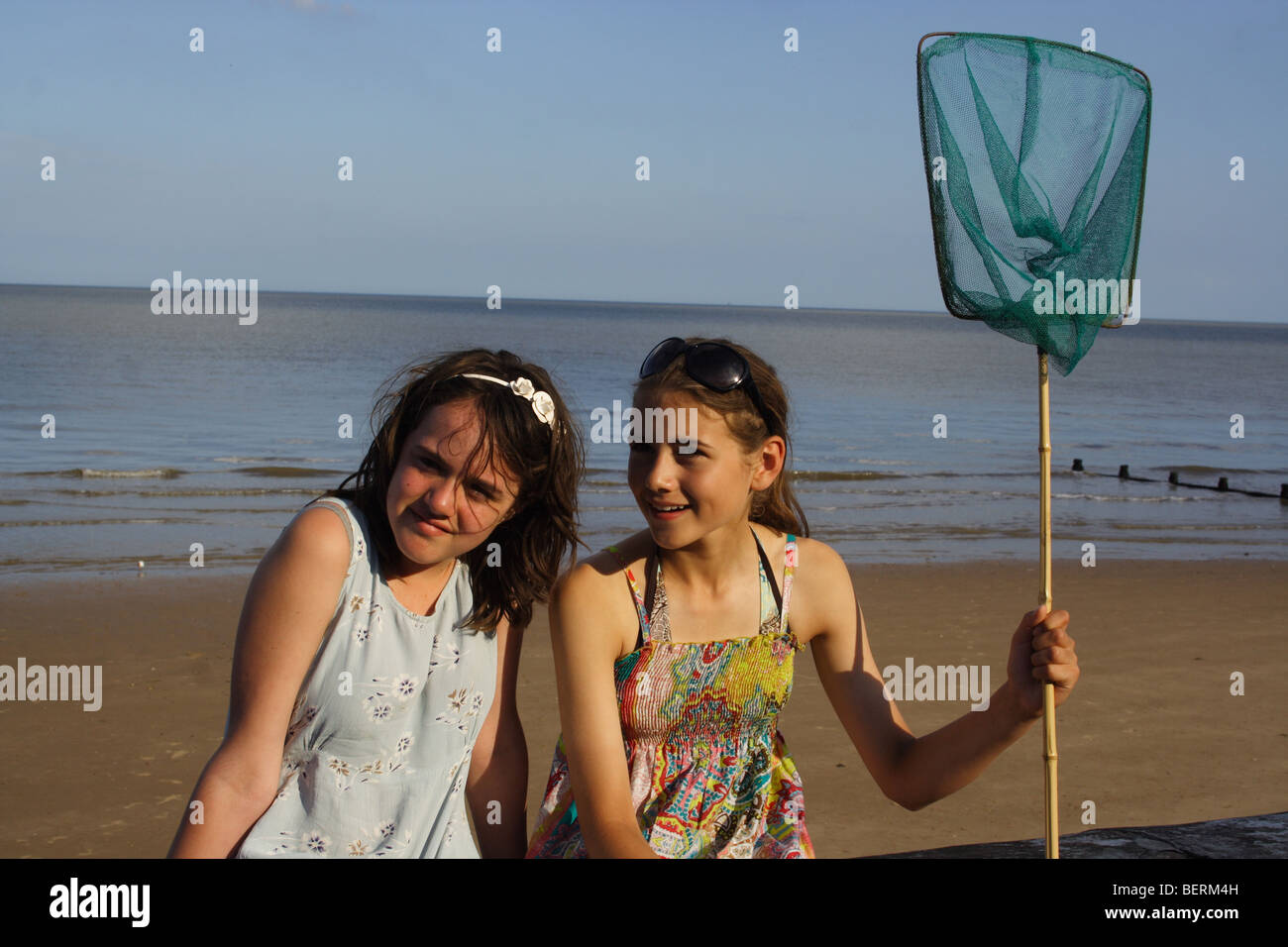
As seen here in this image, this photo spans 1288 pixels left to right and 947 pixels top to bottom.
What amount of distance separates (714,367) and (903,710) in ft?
19.0

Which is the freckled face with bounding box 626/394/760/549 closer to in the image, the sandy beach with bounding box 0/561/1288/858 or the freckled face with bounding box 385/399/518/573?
the freckled face with bounding box 385/399/518/573

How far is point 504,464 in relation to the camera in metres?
2.79

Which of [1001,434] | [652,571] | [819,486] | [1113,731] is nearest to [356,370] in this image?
[1001,434]

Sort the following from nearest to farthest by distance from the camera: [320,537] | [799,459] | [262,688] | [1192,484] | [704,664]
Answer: [262,688] → [320,537] → [704,664] → [1192,484] → [799,459]

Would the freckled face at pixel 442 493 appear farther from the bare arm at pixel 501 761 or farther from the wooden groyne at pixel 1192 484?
the wooden groyne at pixel 1192 484

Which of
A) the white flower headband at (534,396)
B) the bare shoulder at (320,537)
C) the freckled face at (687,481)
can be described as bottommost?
the bare shoulder at (320,537)

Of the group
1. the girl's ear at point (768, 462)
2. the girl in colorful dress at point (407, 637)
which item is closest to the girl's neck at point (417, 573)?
the girl in colorful dress at point (407, 637)

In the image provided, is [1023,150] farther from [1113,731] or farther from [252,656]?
[1113,731]

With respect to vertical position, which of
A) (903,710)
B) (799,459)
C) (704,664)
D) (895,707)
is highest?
(799,459)

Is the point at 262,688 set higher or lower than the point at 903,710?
higher

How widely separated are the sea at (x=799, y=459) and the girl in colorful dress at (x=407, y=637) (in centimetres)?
46

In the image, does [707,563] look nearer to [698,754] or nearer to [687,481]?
[687,481]

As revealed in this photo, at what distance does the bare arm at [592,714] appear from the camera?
2574 mm

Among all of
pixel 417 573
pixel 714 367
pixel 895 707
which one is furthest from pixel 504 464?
pixel 895 707
